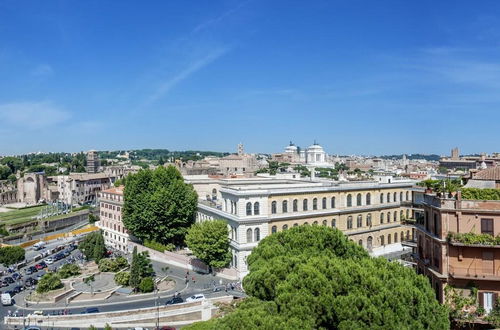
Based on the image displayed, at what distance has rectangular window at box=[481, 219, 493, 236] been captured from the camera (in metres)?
26.7

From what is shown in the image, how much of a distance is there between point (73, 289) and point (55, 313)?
6678mm

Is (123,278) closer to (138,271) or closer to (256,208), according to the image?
(138,271)

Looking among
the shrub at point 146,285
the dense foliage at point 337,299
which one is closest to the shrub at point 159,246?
A: the shrub at point 146,285

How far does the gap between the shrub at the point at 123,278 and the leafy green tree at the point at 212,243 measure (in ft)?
24.3

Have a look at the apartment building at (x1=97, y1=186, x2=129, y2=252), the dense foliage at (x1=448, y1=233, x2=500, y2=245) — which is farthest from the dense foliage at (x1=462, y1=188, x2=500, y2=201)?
the apartment building at (x1=97, y1=186, x2=129, y2=252)

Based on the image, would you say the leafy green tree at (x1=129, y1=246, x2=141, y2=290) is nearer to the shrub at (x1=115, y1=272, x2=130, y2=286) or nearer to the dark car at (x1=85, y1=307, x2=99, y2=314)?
the shrub at (x1=115, y1=272, x2=130, y2=286)

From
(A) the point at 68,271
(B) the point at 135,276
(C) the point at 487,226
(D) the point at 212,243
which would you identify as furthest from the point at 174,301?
(C) the point at 487,226

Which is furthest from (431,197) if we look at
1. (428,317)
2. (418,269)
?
(428,317)

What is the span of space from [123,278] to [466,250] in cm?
3416

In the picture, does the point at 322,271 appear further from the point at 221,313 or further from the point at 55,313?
the point at 55,313

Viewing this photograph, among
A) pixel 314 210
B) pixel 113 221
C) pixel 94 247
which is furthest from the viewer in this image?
pixel 113 221

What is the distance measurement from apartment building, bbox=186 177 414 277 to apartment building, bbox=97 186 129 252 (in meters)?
16.7

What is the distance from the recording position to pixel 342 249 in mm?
31047

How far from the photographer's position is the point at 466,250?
2686 cm
